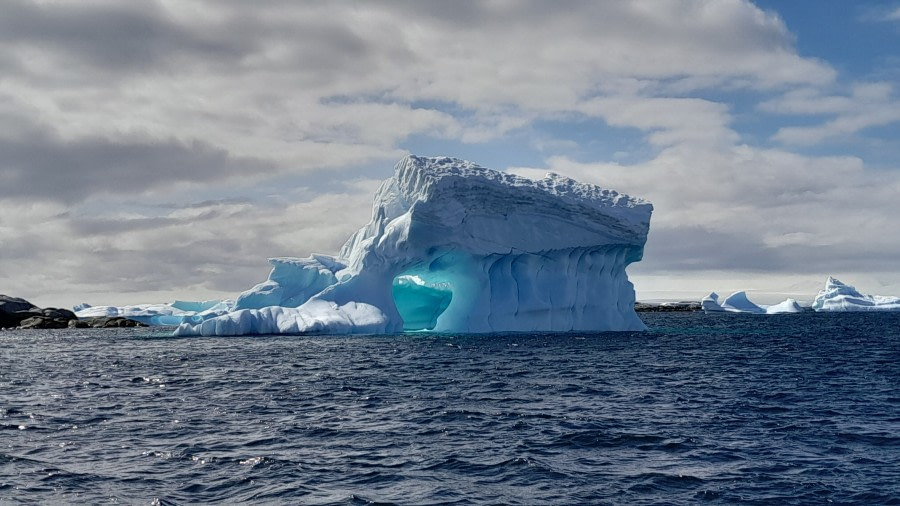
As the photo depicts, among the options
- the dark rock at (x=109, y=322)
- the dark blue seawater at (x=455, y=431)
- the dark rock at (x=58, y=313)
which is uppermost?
the dark rock at (x=58, y=313)

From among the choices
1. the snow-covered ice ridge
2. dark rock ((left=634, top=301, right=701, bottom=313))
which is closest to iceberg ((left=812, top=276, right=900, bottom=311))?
the snow-covered ice ridge

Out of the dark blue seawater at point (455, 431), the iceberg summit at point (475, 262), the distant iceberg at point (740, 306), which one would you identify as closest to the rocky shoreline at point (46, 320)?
the iceberg summit at point (475, 262)

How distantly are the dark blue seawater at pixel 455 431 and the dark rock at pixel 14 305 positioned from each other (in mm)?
62493

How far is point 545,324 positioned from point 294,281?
14403mm

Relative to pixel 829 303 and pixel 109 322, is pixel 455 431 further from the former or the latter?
pixel 829 303

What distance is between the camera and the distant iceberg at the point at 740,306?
96500mm

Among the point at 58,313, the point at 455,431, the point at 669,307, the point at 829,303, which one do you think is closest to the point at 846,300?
the point at 829,303

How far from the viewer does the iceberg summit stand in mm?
41062

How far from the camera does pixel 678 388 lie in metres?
20.0

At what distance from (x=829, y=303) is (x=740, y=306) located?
1334 centimetres

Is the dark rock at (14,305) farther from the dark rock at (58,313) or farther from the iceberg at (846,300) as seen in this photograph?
the iceberg at (846,300)

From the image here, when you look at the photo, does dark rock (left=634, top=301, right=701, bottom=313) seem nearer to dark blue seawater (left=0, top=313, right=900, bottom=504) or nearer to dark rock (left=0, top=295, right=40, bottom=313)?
dark rock (left=0, top=295, right=40, bottom=313)

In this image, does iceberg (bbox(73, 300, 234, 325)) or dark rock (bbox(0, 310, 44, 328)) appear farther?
dark rock (bbox(0, 310, 44, 328))

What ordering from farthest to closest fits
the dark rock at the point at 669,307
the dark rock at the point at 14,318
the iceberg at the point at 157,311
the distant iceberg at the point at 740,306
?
the dark rock at the point at 669,307, the distant iceberg at the point at 740,306, the dark rock at the point at 14,318, the iceberg at the point at 157,311
